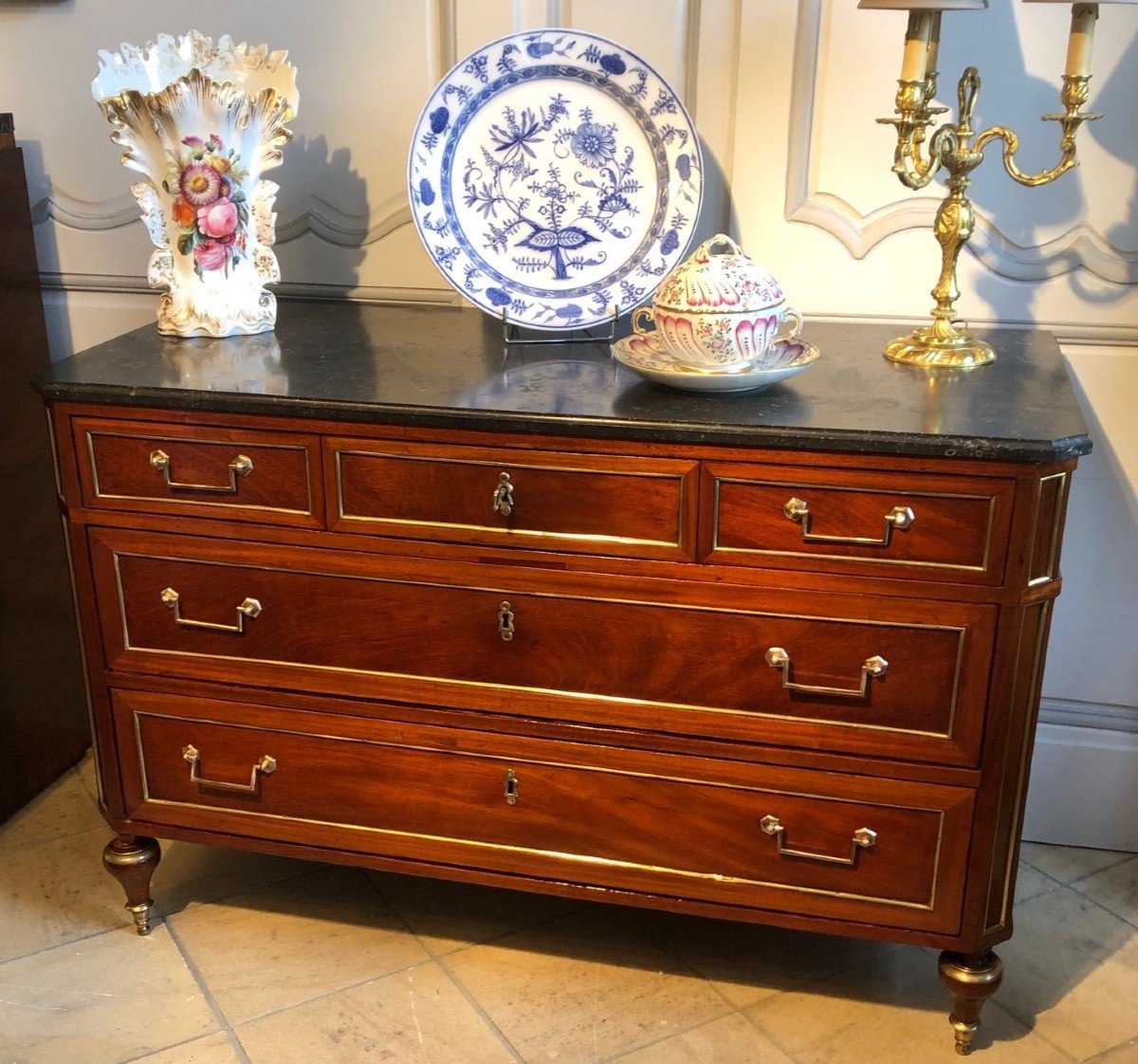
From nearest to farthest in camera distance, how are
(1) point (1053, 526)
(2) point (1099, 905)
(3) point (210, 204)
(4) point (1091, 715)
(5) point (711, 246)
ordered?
1. (1) point (1053, 526)
2. (5) point (711, 246)
3. (3) point (210, 204)
4. (2) point (1099, 905)
5. (4) point (1091, 715)

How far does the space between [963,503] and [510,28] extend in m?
1.05

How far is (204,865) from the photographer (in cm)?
208

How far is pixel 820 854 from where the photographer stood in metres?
1.61

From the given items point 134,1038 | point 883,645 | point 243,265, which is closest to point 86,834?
point 134,1038

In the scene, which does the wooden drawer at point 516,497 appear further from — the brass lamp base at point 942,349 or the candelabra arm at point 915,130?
the candelabra arm at point 915,130

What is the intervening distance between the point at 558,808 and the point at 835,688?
0.41 meters

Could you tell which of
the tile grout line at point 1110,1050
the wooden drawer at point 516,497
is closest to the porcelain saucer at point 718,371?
the wooden drawer at point 516,497

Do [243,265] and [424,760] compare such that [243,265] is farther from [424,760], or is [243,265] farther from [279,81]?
[424,760]

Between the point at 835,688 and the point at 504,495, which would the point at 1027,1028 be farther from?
the point at 504,495

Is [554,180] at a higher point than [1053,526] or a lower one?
higher

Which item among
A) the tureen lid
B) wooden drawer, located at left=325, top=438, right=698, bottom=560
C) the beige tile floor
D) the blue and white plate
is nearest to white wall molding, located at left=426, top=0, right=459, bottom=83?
the blue and white plate

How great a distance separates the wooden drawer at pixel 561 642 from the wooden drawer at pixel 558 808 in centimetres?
6

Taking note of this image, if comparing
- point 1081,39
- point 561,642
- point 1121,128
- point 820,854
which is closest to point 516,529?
point 561,642

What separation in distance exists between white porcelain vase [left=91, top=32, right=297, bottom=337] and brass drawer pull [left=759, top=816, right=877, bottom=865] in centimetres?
102
